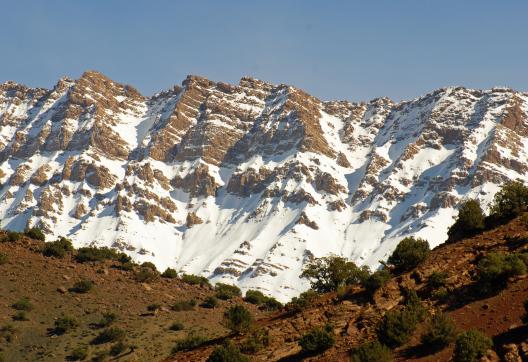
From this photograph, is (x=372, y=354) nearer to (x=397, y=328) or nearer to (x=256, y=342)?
(x=397, y=328)

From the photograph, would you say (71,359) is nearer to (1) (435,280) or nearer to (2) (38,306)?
(2) (38,306)

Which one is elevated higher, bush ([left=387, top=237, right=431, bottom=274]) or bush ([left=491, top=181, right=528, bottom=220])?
bush ([left=491, top=181, right=528, bottom=220])

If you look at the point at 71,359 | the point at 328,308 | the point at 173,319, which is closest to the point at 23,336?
the point at 71,359

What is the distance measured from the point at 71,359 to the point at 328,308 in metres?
31.6

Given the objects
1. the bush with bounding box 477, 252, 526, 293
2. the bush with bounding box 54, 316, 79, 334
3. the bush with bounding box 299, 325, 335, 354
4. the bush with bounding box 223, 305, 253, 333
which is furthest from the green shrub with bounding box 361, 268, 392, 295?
the bush with bounding box 54, 316, 79, 334

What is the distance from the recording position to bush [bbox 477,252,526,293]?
137ft

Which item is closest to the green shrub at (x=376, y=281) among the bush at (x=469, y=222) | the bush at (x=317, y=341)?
the bush at (x=317, y=341)

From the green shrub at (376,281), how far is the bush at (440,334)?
6.92 meters

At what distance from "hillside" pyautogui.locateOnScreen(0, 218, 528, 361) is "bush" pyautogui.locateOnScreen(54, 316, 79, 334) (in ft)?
1.31

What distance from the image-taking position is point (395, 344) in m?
39.7

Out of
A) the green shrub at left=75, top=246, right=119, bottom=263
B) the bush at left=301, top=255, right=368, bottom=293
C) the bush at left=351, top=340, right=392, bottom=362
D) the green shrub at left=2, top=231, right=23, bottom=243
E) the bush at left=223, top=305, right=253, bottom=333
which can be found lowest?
the bush at left=351, top=340, right=392, bottom=362

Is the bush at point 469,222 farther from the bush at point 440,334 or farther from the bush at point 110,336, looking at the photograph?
the bush at point 110,336

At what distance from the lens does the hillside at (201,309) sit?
40.7 metres

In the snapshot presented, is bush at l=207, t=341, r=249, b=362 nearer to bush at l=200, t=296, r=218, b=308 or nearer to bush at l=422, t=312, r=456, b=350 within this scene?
bush at l=422, t=312, r=456, b=350
